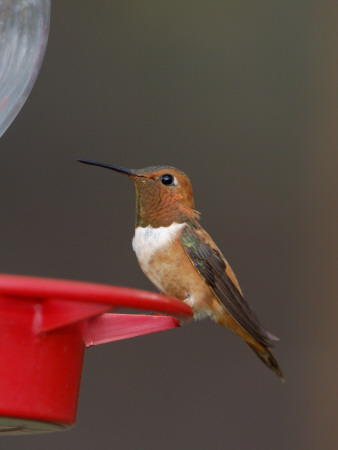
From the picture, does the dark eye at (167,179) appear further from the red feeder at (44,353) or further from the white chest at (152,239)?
the red feeder at (44,353)

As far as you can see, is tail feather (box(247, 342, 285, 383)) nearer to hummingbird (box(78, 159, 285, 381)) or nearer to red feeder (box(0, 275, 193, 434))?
hummingbird (box(78, 159, 285, 381))

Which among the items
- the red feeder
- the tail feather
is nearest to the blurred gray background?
the tail feather

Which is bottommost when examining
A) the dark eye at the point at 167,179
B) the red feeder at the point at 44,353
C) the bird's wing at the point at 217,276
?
the red feeder at the point at 44,353

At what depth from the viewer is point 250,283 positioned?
3.05 meters

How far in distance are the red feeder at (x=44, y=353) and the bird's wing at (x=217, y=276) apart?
41 centimetres

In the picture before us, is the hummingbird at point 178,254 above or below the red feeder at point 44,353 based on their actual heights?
above

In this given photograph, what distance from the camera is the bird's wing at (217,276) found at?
1.52 meters

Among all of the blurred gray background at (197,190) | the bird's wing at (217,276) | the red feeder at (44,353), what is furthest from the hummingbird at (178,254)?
the blurred gray background at (197,190)

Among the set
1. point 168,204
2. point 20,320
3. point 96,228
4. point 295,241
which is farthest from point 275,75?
point 20,320

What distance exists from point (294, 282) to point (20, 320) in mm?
2165

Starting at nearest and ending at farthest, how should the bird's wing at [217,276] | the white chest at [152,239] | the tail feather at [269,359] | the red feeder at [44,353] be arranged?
1. the red feeder at [44,353]
2. the bird's wing at [217,276]
3. the white chest at [152,239]
4. the tail feather at [269,359]

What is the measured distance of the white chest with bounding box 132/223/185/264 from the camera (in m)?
1.62

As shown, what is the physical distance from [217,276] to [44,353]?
59 cm

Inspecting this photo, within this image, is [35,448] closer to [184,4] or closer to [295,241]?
[295,241]
